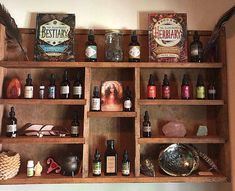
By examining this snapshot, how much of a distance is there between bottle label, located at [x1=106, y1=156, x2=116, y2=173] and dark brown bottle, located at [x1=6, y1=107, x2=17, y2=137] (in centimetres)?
52

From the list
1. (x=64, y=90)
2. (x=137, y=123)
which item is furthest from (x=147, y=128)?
(x=64, y=90)

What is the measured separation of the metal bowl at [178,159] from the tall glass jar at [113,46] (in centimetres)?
58

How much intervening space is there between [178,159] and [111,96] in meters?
0.51

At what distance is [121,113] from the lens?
1.26 m

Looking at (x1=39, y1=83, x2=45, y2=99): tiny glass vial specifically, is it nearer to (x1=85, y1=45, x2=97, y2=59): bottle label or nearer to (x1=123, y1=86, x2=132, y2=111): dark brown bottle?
(x1=85, y1=45, x2=97, y2=59): bottle label

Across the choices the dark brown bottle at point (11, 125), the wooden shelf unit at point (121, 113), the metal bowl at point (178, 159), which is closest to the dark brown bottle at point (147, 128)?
the wooden shelf unit at point (121, 113)

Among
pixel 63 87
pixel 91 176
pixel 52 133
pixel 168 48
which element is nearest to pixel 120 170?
pixel 91 176

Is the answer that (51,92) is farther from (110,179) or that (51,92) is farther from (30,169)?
(110,179)

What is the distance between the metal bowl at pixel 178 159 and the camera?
129 centimetres

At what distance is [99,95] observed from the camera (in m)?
1.33

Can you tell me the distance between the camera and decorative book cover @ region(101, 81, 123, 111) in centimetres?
133

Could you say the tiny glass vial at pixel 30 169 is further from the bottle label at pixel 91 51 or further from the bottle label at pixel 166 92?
the bottle label at pixel 166 92

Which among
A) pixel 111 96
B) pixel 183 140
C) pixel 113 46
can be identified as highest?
pixel 113 46

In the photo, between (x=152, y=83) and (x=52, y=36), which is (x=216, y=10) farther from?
(x=52, y=36)
